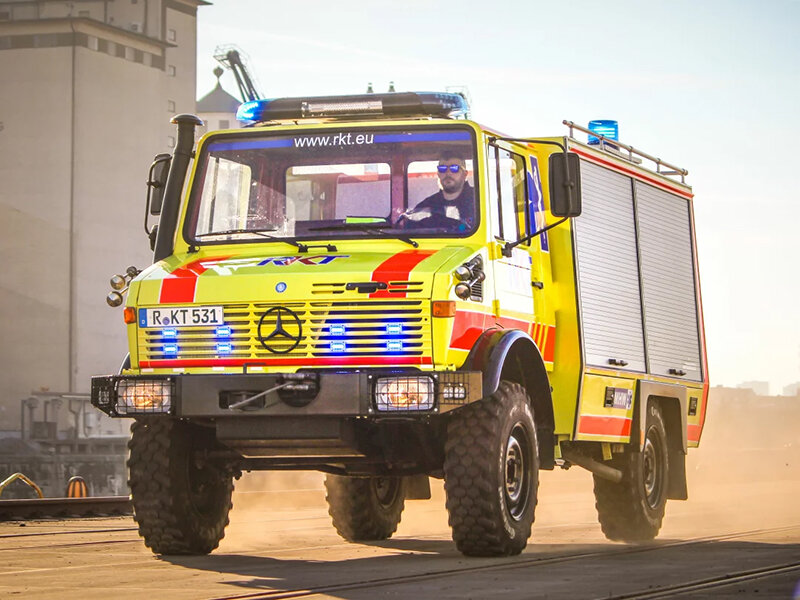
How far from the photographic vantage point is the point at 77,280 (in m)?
81.6

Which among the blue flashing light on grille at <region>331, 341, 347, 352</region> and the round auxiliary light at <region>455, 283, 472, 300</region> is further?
the round auxiliary light at <region>455, 283, 472, 300</region>

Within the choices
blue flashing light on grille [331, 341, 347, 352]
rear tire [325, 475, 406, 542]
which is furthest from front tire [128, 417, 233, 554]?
rear tire [325, 475, 406, 542]

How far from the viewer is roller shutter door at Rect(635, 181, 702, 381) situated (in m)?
15.4

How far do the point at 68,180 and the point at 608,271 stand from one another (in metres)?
72.9

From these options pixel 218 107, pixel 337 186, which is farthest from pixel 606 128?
pixel 218 107

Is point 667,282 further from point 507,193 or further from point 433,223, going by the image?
point 433,223

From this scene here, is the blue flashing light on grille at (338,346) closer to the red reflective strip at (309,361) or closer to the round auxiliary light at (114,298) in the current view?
the red reflective strip at (309,361)

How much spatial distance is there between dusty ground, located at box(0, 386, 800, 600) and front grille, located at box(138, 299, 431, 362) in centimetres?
142

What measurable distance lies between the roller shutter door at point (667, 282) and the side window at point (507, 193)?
3.41 m

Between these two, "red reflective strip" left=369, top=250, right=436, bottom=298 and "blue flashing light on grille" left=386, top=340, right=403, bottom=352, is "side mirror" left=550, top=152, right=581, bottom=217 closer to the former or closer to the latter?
"red reflective strip" left=369, top=250, right=436, bottom=298

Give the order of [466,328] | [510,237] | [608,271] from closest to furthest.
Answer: [466,328] < [510,237] < [608,271]

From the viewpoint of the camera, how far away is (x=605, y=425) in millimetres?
13797

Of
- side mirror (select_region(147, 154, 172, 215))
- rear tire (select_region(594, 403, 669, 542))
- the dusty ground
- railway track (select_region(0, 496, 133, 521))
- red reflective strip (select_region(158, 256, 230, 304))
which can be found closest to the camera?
the dusty ground

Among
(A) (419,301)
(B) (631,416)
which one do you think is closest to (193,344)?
(A) (419,301)
